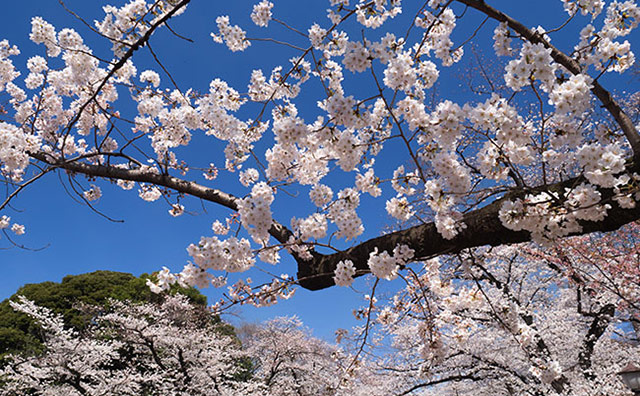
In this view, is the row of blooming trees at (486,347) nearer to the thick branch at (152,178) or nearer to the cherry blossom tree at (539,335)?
the cherry blossom tree at (539,335)

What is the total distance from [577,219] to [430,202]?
0.72m

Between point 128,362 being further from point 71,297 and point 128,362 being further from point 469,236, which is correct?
point 469,236

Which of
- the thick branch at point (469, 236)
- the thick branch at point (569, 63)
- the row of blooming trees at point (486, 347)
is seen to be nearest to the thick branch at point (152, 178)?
the thick branch at point (469, 236)

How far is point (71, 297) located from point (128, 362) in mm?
7267

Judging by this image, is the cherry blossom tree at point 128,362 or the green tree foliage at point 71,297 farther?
the green tree foliage at point 71,297

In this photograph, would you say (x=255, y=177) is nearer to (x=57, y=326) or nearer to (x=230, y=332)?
Answer: (x=57, y=326)

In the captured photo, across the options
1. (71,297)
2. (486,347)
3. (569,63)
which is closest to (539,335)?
(486,347)

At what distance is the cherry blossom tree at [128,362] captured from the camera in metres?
9.58

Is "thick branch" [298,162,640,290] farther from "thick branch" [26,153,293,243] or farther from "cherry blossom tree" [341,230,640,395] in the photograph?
"cherry blossom tree" [341,230,640,395]

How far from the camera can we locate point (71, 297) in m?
16.9

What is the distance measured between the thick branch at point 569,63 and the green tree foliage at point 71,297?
1450 centimetres

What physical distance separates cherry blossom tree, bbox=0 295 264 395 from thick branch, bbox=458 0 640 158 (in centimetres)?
797

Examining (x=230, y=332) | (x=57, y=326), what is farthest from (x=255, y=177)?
(x=230, y=332)

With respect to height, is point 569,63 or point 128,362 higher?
point 128,362
